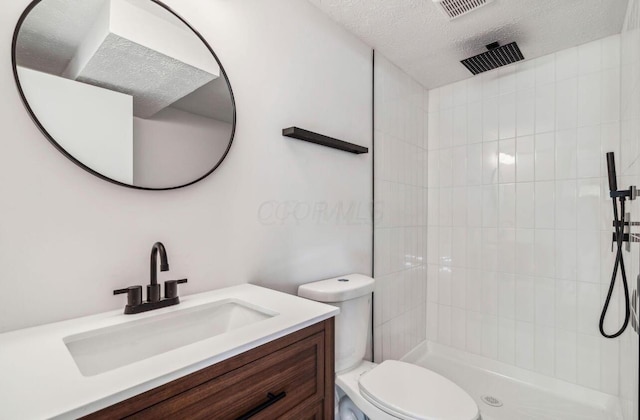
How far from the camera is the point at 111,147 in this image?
3.28 ft

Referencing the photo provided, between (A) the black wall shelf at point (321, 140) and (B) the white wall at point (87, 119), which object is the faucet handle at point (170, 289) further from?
(A) the black wall shelf at point (321, 140)

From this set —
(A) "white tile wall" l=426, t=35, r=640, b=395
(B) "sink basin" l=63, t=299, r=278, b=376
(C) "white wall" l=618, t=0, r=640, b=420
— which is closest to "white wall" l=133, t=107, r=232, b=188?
(B) "sink basin" l=63, t=299, r=278, b=376

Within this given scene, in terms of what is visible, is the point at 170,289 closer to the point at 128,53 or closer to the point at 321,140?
the point at 128,53

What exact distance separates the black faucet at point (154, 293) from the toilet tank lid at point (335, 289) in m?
0.60

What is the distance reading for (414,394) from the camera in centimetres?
133

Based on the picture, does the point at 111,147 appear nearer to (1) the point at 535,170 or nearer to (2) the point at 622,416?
(1) the point at 535,170

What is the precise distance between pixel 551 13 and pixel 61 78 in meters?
2.29

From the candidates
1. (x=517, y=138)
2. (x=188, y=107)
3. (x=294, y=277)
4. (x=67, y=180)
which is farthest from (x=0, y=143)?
(x=517, y=138)

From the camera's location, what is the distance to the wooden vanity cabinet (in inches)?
24.7

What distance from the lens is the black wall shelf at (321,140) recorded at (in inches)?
59.5

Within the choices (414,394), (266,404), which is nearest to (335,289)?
(414,394)

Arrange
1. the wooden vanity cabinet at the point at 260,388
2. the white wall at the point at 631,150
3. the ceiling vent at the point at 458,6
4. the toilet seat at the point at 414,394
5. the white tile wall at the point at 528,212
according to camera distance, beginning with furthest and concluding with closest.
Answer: the white tile wall at the point at 528,212, the ceiling vent at the point at 458,6, the white wall at the point at 631,150, the toilet seat at the point at 414,394, the wooden vanity cabinet at the point at 260,388

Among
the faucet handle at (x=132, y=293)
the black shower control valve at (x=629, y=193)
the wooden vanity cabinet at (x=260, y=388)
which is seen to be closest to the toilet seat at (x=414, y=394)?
the wooden vanity cabinet at (x=260, y=388)

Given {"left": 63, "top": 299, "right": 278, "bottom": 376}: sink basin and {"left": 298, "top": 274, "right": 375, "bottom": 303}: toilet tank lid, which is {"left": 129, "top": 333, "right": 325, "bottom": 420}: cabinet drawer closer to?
{"left": 63, "top": 299, "right": 278, "bottom": 376}: sink basin
